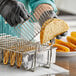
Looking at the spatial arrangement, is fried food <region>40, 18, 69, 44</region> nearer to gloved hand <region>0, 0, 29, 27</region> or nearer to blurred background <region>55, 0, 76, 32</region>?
gloved hand <region>0, 0, 29, 27</region>

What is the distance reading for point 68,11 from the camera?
2805mm

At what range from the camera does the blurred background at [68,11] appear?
2476 mm

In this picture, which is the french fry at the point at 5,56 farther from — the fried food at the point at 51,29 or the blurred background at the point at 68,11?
the blurred background at the point at 68,11

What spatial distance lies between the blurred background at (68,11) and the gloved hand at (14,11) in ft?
5.50

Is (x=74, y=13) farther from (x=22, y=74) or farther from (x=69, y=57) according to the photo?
(x=22, y=74)

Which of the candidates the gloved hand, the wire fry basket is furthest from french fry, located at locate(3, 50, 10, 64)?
the gloved hand

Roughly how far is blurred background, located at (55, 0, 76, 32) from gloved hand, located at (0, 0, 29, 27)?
5.50ft

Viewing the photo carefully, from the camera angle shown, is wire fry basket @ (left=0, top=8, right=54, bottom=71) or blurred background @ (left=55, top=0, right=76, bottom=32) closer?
wire fry basket @ (left=0, top=8, right=54, bottom=71)

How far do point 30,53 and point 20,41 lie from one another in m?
0.16

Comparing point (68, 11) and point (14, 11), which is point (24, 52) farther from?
point (68, 11)

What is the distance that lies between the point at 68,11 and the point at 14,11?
212 centimetres

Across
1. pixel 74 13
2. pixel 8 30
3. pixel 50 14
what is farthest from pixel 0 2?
pixel 74 13

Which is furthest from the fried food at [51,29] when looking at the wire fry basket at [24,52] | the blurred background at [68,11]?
the blurred background at [68,11]

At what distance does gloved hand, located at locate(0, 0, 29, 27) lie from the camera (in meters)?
0.76
